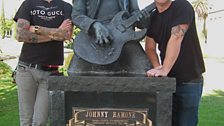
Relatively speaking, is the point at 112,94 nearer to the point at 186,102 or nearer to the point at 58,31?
the point at 186,102

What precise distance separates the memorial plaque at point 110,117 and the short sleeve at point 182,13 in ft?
2.71

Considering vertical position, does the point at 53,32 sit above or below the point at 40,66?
above

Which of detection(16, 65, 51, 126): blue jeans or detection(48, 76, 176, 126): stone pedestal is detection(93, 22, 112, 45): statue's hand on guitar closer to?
detection(48, 76, 176, 126): stone pedestal

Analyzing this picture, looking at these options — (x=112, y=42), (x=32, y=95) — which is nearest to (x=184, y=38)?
(x=112, y=42)

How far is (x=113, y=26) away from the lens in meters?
3.91

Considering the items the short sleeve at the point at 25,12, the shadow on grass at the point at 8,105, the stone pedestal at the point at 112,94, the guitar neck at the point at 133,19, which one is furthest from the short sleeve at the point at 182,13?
the shadow on grass at the point at 8,105

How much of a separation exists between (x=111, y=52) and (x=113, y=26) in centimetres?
26

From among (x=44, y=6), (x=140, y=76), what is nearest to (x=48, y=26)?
(x=44, y=6)

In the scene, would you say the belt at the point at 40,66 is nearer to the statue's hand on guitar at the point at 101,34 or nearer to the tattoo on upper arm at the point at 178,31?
the statue's hand on guitar at the point at 101,34

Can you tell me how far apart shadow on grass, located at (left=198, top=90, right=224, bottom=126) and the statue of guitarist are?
11.8 ft

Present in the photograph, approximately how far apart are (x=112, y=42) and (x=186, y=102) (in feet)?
2.99

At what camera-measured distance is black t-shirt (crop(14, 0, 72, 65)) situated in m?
4.45

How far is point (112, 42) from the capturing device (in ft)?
12.6

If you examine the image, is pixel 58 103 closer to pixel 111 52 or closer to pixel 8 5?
pixel 111 52
